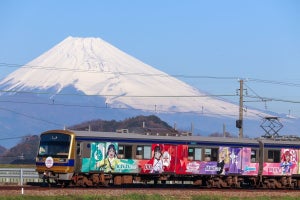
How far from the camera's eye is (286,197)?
41562 millimetres

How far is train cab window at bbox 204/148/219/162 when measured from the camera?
1887 inches

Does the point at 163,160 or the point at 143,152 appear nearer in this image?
the point at 143,152

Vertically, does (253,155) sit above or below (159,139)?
below

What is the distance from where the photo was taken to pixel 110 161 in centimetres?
4447

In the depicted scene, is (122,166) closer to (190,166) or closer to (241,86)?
(190,166)

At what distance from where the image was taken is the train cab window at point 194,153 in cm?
4744

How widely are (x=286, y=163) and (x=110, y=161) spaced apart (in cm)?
1248

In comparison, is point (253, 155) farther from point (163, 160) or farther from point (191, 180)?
point (163, 160)

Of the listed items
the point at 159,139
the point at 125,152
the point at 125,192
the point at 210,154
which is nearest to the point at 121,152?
the point at 125,152


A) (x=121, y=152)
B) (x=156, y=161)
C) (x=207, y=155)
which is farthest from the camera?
(x=207, y=155)

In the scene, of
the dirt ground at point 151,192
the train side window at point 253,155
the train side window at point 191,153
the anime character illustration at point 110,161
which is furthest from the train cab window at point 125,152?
the train side window at point 253,155

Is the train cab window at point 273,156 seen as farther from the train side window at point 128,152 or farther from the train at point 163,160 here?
the train side window at point 128,152

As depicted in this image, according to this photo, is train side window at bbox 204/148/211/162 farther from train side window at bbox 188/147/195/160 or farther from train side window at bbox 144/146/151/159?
train side window at bbox 144/146/151/159

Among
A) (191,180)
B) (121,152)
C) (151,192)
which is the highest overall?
(121,152)
